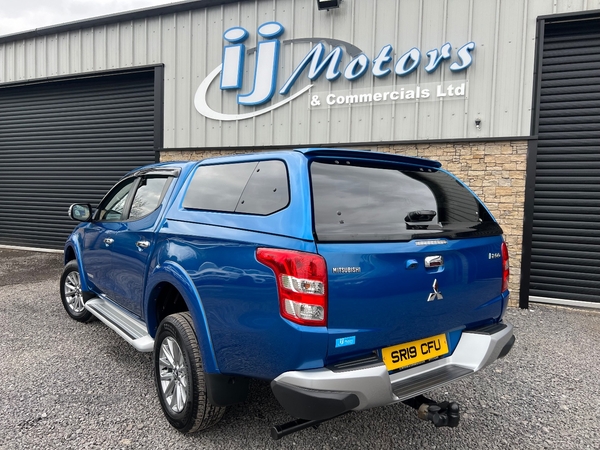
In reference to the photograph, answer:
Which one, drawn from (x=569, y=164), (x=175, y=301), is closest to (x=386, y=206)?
(x=175, y=301)

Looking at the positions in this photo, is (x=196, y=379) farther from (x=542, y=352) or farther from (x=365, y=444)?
(x=542, y=352)

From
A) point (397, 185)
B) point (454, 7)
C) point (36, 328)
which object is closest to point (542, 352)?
point (397, 185)

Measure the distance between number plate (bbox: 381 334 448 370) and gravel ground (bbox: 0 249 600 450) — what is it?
0.69m

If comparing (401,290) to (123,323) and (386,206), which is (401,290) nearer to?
(386,206)

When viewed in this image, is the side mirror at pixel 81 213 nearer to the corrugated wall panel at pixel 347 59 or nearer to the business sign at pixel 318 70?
the corrugated wall panel at pixel 347 59

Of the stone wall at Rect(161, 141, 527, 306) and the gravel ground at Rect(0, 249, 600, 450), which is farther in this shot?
the stone wall at Rect(161, 141, 527, 306)

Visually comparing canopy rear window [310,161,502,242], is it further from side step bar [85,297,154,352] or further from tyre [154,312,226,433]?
side step bar [85,297,154,352]

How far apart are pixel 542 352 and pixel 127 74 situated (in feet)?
29.7

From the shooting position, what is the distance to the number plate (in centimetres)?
221

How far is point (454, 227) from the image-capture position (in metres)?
2.51

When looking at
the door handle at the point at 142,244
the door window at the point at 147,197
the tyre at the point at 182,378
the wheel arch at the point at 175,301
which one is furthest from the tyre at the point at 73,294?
the tyre at the point at 182,378

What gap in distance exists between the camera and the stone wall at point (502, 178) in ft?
20.0

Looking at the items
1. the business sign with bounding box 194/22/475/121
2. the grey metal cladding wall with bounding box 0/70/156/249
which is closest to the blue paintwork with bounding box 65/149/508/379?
the business sign with bounding box 194/22/475/121

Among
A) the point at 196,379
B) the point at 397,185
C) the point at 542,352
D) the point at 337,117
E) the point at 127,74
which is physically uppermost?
the point at 127,74
